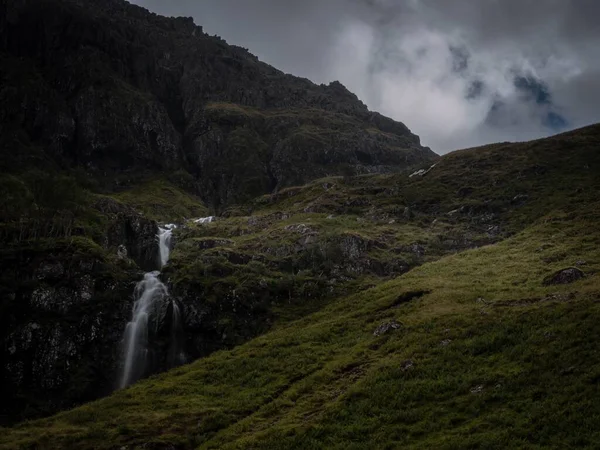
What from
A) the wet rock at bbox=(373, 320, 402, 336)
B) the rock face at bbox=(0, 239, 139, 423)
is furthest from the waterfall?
the wet rock at bbox=(373, 320, 402, 336)

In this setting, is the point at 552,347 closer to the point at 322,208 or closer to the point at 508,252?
the point at 508,252

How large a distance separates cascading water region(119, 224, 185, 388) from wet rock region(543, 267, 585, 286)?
54006 mm

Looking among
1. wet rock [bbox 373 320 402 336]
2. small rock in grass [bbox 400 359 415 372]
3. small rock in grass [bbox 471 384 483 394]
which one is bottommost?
small rock in grass [bbox 471 384 483 394]

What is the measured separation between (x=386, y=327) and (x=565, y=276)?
23.1 meters

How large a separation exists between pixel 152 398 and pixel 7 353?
28.9 m

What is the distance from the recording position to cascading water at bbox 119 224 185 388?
72500mm

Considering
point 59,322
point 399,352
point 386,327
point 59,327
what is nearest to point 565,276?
point 386,327

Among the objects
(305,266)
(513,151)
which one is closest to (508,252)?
(305,266)

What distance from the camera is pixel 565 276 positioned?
58906mm

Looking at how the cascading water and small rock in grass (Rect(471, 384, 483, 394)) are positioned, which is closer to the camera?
small rock in grass (Rect(471, 384, 483, 394))

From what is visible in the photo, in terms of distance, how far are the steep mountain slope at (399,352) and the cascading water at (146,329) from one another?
3.92 metres

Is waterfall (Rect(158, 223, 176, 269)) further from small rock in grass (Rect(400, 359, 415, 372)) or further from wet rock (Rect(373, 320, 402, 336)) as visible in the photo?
small rock in grass (Rect(400, 359, 415, 372))

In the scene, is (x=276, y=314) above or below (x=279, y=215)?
below

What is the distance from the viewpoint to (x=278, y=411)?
45.9 metres
